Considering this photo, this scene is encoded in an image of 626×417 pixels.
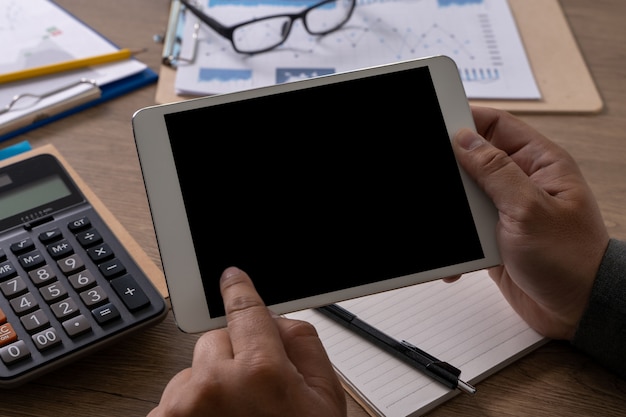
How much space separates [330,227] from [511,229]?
0.51 feet

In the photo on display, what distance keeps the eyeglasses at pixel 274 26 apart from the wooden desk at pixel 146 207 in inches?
3.8

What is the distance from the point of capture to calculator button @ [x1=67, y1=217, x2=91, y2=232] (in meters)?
0.64

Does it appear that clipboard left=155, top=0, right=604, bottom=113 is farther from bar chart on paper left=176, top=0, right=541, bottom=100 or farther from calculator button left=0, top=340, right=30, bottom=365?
calculator button left=0, top=340, right=30, bottom=365

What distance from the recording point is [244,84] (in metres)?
0.91

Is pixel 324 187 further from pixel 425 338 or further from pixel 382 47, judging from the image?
pixel 382 47

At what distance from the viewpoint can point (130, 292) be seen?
23.6 inches

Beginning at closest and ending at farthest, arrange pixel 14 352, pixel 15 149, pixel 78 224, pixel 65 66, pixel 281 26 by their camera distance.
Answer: pixel 14 352, pixel 78 224, pixel 15 149, pixel 65 66, pixel 281 26

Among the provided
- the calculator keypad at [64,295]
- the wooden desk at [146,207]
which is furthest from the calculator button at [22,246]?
the wooden desk at [146,207]

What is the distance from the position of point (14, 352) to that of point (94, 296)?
0.08 metres

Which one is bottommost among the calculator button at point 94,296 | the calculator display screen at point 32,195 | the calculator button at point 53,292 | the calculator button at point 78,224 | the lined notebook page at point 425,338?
the lined notebook page at point 425,338

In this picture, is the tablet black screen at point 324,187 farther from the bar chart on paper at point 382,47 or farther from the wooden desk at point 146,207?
the bar chart on paper at point 382,47

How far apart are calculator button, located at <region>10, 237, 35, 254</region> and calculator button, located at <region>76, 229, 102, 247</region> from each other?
0.04 m

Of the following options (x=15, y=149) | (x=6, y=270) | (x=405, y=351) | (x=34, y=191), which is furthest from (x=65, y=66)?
(x=405, y=351)

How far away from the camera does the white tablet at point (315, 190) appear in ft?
1.84
